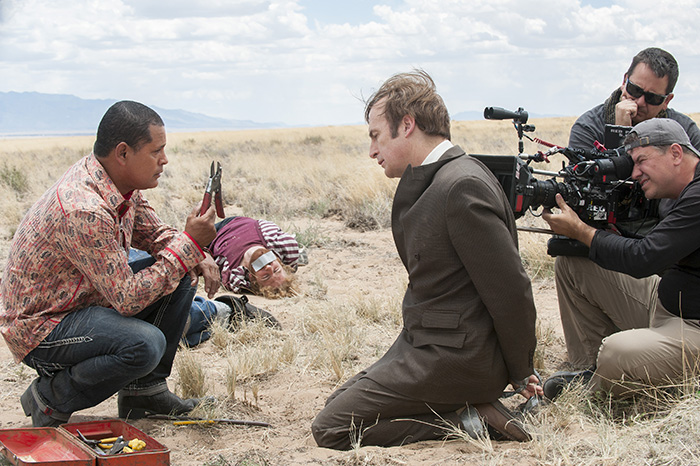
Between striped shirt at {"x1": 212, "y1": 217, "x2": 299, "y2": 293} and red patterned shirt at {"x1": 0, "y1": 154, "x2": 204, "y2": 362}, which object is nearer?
red patterned shirt at {"x1": 0, "y1": 154, "x2": 204, "y2": 362}

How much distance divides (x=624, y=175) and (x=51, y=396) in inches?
117

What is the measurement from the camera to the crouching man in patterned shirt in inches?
111

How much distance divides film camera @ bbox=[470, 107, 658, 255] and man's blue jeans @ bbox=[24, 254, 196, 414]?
182 centimetres

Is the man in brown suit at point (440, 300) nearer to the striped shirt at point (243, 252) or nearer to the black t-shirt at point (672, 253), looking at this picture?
the black t-shirt at point (672, 253)

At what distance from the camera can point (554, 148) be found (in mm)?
3387

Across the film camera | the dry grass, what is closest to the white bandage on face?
the dry grass

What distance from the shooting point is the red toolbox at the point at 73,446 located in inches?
97.3

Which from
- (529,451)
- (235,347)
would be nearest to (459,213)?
(529,451)

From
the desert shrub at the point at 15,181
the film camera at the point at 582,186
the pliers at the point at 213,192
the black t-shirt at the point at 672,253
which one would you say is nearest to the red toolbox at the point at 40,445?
the pliers at the point at 213,192

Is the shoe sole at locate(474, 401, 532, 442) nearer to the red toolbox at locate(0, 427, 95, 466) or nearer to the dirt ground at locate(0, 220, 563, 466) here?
the dirt ground at locate(0, 220, 563, 466)

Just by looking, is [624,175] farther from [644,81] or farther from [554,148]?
[644,81]

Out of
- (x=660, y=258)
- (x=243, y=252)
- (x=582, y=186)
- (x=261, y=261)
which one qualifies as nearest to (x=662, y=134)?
(x=582, y=186)

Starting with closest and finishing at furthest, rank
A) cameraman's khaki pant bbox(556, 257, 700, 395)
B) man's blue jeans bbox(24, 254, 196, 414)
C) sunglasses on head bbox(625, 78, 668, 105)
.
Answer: man's blue jeans bbox(24, 254, 196, 414), cameraman's khaki pant bbox(556, 257, 700, 395), sunglasses on head bbox(625, 78, 668, 105)

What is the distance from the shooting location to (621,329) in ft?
12.3
